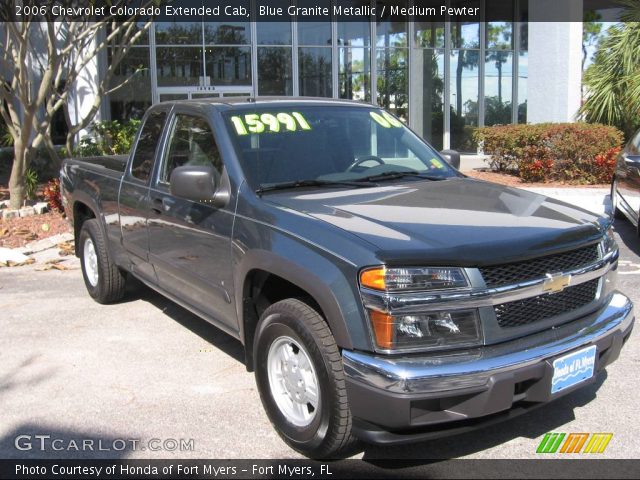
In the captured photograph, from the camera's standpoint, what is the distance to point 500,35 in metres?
21.7

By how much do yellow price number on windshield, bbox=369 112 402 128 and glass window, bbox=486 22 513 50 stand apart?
17.8 meters

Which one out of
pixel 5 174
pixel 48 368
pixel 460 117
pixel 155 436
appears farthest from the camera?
pixel 460 117

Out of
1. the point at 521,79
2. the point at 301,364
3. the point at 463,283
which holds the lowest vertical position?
the point at 301,364

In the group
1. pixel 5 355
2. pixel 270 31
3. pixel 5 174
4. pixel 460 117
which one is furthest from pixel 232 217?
pixel 460 117

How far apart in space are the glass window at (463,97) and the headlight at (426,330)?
60.3 feet

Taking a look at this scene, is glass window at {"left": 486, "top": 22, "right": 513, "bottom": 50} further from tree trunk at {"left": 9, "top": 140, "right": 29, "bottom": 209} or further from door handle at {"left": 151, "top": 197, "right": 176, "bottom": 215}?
door handle at {"left": 151, "top": 197, "right": 176, "bottom": 215}

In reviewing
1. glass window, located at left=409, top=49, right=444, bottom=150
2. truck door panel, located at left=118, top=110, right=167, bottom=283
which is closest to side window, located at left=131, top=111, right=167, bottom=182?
Result: truck door panel, located at left=118, top=110, right=167, bottom=283

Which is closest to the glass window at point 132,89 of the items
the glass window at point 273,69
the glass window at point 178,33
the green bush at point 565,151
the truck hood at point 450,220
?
the glass window at point 178,33

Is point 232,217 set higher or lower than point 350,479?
higher

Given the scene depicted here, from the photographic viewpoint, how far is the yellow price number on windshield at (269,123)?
4334 millimetres

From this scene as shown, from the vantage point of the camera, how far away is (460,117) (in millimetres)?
21047

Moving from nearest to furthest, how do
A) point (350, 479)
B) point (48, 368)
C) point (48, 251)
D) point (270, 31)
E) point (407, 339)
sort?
point (407, 339), point (350, 479), point (48, 368), point (48, 251), point (270, 31)

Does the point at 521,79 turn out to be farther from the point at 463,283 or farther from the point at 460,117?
the point at 463,283

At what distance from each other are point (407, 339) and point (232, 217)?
143 centimetres
